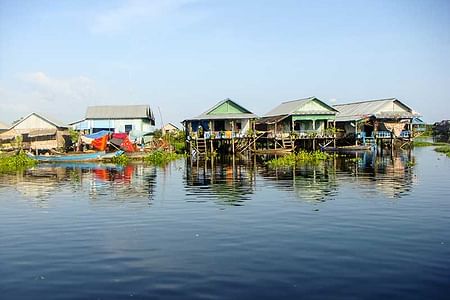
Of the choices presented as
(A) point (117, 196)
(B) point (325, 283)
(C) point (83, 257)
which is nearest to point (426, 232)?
(B) point (325, 283)

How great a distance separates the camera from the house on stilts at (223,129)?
4044cm

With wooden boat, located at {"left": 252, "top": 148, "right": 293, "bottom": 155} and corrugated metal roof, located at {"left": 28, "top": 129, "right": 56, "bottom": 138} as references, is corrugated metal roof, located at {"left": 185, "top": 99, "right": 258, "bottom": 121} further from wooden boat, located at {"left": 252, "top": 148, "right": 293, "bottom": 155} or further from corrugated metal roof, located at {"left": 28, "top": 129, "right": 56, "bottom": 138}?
corrugated metal roof, located at {"left": 28, "top": 129, "right": 56, "bottom": 138}

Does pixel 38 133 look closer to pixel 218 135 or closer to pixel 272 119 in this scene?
pixel 218 135

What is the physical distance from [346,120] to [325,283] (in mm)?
39877

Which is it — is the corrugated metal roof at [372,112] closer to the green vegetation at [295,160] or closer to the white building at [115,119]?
the green vegetation at [295,160]

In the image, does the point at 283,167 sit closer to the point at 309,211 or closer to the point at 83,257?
the point at 309,211

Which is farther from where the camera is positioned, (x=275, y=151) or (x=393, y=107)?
(x=393, y=107)

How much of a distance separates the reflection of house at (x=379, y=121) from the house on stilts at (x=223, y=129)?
1030cm

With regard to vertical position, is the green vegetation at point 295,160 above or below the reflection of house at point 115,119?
below

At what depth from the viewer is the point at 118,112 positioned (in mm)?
49500

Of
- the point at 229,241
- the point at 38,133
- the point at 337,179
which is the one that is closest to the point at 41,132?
the point at 38,133

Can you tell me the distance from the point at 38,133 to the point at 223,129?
15.8 metres

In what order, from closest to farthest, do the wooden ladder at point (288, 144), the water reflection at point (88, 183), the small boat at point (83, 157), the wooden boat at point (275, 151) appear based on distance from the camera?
the water reflection at point (88, 183) < the small boat at point (83, 157) < the wooden boat at point (275, 151) < the wooden ladder at point (288, 144)

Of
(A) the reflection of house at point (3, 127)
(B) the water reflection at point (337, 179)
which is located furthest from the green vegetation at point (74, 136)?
(B) the water reflection at point (337, 179)
